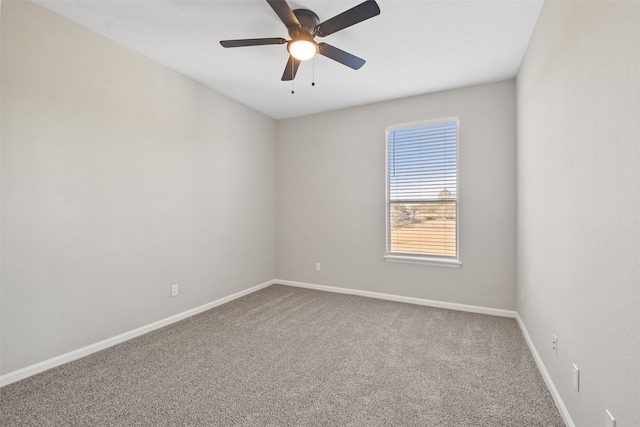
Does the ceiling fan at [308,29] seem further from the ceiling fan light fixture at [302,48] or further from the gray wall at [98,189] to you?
the gray wall at [98,189]

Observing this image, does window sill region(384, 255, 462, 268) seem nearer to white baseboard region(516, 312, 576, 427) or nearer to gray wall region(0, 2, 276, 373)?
white baseboard region(516, 312, 576, 427)

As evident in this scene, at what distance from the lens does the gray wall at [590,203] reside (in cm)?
106

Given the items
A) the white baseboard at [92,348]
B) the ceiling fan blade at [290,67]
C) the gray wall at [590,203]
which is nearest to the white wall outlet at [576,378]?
the gray wall at [590,203]

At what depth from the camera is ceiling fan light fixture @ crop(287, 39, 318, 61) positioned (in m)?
2.19

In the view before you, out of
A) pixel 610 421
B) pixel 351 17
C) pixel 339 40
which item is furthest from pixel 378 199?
pixel 610 421

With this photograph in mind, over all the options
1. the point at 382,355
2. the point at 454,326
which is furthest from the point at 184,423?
the point at 454,326

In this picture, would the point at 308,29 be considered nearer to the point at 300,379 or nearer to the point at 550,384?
the point at 300,379

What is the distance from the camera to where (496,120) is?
338 centimetres

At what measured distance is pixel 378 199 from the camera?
13.4 ft

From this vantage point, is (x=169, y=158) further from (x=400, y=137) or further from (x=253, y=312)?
(x=400, y=137)

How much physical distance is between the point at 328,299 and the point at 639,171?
3445mm

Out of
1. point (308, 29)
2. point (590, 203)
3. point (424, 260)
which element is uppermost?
point (308, 29)

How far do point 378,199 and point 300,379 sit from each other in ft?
8.51

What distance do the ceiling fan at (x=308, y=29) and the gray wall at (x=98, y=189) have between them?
1283 mm
